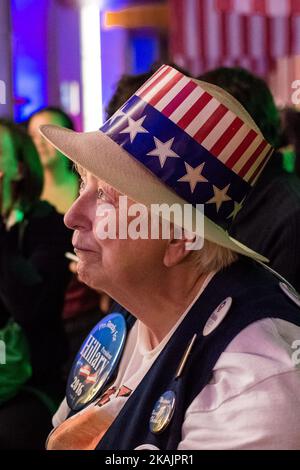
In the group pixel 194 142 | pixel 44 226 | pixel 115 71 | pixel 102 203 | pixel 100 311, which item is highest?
pixel 194 142

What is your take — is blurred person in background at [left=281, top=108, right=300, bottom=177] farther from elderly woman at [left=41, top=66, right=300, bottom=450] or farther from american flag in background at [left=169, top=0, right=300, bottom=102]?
american flag in background at [left=169, top=0, right=300, bottom=102]

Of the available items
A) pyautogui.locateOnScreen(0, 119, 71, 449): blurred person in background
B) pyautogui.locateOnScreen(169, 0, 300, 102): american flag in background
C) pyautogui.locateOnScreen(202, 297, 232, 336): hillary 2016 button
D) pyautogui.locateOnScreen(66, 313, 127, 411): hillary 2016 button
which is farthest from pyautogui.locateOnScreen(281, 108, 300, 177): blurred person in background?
pyautogui.locateOnScreen(169, 0, 300, 102): american flag in background

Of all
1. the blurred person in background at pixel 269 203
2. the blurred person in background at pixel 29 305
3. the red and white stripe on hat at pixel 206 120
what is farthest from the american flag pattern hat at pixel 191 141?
the blurred person in background at pixel 29 305

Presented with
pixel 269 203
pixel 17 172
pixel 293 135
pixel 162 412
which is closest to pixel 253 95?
pixel 269 203

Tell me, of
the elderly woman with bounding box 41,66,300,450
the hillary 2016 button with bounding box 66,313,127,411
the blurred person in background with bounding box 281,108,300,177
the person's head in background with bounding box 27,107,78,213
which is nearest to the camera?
the elderly woman with bounding box 41,66,300,450

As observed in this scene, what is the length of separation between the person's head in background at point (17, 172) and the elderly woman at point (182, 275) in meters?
1.19

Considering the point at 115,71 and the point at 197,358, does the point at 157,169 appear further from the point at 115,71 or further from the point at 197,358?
the point at 115,71

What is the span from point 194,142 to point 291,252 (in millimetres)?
698

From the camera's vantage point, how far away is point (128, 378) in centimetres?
143

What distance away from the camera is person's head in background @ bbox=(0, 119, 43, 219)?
2.54m

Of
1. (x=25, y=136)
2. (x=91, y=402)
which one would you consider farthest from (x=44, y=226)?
(x=91, y=402)

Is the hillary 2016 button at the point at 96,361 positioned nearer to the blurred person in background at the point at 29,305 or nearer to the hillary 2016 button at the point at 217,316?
the hillary 2016 button at the point at 217,316

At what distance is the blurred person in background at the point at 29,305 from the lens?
7.11 feet

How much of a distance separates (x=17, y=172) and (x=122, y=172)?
1359 millimetres
